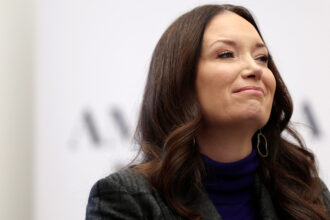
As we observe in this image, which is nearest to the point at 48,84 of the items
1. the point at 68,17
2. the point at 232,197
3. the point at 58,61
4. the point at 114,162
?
the point at 58,61

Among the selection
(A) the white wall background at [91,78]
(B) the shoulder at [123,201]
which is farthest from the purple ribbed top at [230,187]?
(A) the white wall background at [91,78]

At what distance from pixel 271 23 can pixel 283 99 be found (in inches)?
29.0

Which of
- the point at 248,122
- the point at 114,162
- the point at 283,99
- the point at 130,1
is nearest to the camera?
the point at 248,122

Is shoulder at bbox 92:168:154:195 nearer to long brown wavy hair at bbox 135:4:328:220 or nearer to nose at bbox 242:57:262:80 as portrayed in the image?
long brown wavy hair at bbox 135:4:328:220

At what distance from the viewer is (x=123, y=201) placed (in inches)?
37.3

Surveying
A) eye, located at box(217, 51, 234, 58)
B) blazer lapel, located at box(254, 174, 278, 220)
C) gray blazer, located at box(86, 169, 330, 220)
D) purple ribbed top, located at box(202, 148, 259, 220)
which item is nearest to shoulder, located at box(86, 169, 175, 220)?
gray blazer, located at box(86, 169, 330, 220)

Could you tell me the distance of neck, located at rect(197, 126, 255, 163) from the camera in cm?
109

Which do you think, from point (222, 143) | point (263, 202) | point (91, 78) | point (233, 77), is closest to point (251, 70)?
point (233, 77)

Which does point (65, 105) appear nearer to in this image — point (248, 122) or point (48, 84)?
point (48, 84)

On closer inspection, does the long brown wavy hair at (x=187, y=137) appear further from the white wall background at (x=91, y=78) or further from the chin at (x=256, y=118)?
the white wall background at (x=91, y=78)

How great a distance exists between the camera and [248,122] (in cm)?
105

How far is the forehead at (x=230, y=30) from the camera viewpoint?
3.64ft

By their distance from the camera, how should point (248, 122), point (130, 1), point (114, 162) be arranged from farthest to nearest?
point (130, 1) < point (114, 162) < point (248, 122)

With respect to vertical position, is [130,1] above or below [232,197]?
above
